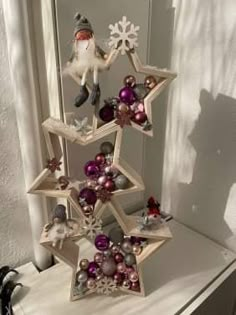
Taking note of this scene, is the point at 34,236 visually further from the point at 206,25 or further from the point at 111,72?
the point at 206,25

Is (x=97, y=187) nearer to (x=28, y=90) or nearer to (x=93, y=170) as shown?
(x=93, y=170)

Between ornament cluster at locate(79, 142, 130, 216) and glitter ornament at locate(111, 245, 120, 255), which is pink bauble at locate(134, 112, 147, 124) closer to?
ornament cluster at locate(79, 142, 130, 216)

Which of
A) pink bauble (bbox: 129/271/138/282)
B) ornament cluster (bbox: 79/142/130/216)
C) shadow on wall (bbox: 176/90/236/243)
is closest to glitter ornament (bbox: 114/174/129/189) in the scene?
ornament cluster (bbox: 79/142/130/216)

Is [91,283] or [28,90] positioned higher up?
[28,90]

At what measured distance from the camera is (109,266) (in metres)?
0.71

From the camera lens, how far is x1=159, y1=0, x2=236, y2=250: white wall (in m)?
0.77

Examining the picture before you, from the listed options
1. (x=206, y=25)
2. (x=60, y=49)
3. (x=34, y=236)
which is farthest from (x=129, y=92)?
(x=34, y=236)

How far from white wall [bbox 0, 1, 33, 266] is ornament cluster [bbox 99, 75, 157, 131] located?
0.25m

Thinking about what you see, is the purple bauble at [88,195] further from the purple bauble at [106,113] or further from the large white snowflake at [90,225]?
the purple bauble at [106,113]

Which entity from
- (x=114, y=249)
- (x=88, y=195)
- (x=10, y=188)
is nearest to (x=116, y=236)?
(x=114, y=249)

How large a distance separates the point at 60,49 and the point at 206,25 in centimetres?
36

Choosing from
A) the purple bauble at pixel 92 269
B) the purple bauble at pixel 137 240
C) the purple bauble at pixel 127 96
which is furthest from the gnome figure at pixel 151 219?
the purple bauble at pixel 127 96

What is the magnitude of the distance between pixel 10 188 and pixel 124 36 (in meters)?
0.44

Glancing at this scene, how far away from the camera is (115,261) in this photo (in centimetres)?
73
